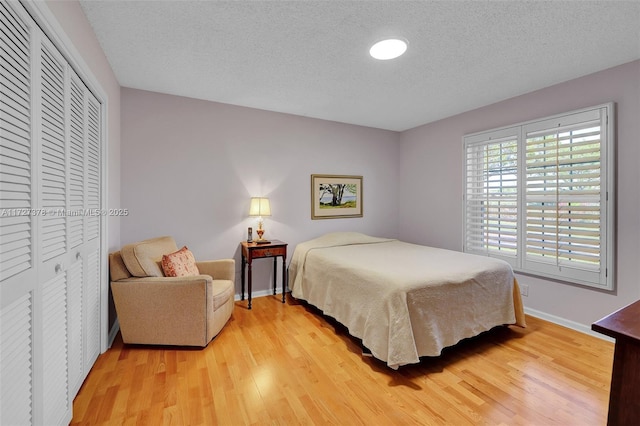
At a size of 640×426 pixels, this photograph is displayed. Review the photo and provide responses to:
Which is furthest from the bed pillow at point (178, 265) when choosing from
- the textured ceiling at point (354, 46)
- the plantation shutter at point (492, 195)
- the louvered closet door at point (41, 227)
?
the plantation shutter at point (492, 195)

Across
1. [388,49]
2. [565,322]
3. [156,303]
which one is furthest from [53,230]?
[565,322]

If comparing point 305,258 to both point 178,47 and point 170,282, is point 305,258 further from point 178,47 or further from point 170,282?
point 178,47

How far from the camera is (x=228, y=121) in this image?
3.42 metres

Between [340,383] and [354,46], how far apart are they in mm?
2404

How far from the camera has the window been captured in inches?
101

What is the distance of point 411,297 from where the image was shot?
2.05 meters

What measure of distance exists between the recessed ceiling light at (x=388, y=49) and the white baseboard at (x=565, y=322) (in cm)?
292

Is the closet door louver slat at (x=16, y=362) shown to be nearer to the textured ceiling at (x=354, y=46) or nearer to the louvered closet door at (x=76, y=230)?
the louvered closet door at (x=76, y=230)

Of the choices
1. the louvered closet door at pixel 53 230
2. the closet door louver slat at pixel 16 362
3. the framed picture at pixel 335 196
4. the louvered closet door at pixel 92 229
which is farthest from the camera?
the framed picture at pixel 335 196

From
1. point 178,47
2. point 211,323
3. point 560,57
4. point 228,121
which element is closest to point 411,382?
point 211,323

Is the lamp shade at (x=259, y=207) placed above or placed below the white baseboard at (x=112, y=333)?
above

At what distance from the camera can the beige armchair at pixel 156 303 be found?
2.29 meters

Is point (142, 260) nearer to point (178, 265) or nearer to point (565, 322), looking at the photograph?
point (178, 265)

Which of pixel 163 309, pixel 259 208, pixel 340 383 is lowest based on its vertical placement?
pixel 340 383
